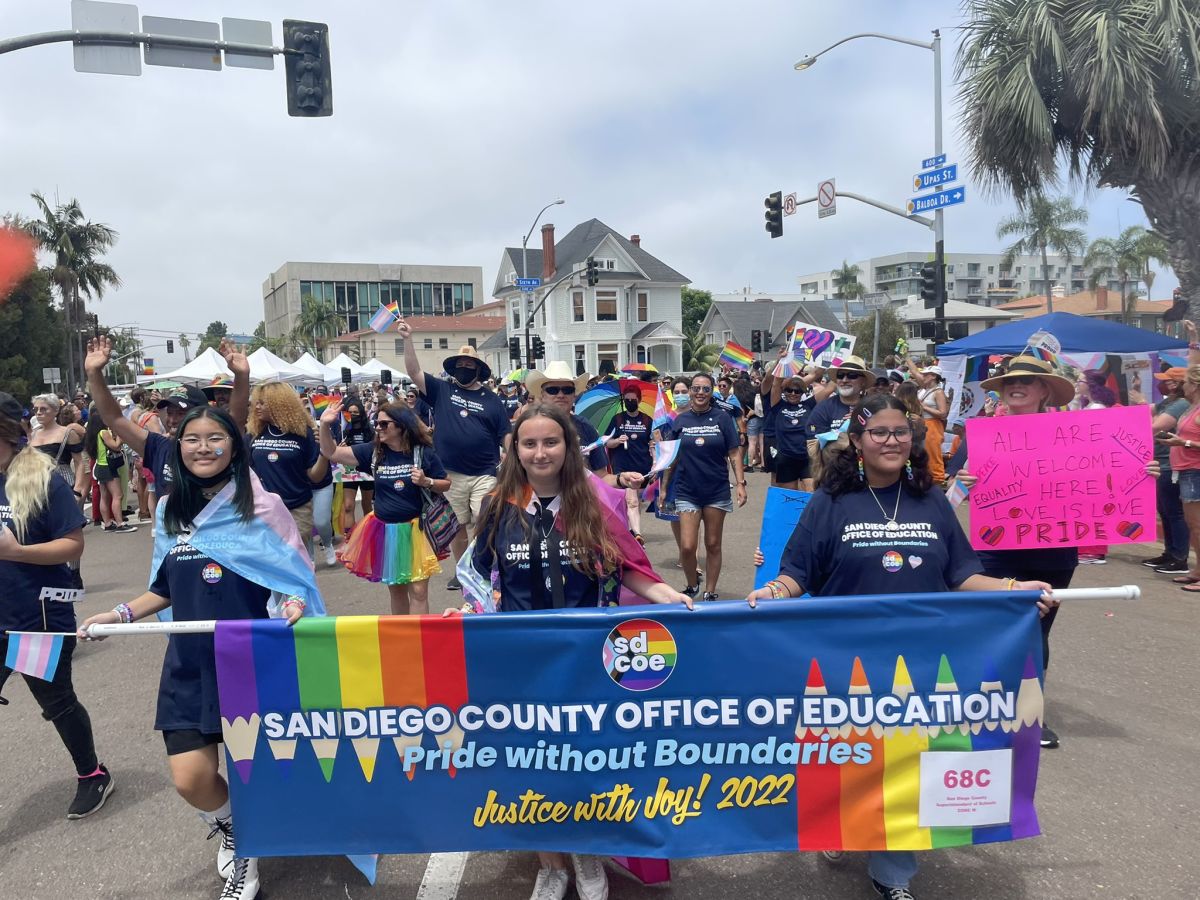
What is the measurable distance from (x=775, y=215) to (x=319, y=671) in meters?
18.8

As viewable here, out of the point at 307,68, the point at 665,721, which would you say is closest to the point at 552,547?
the point at 665,721

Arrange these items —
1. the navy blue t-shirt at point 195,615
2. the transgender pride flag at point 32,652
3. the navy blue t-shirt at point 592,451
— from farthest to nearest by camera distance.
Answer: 1. the navy blue t-shirt at point 592,451
2. the transgender pride flag at point 32,652
3. the navy blue t-shirt at point 195,615

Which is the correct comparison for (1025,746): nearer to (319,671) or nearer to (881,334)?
(319,671)

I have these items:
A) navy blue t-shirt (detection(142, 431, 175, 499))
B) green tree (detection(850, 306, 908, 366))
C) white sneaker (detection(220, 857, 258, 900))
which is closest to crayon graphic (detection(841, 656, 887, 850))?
white sneaker (detection(220, 857, 258, 900))

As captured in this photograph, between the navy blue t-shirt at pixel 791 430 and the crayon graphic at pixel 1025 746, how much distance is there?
606 centimetres

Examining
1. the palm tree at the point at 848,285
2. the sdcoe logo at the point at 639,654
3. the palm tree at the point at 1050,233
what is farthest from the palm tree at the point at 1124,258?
the sdcoe logo at the point at 639,654

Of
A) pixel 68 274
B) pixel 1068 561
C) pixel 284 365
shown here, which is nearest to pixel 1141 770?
pixel 1068 561

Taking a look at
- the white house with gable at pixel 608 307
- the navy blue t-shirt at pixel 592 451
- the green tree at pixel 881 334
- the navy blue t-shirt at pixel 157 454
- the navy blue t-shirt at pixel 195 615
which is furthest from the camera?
the green tree at pixel 881 334

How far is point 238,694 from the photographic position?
2809mm

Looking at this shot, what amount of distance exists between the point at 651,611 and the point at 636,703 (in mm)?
330

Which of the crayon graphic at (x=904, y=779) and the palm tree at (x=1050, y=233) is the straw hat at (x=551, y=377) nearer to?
the crayon graphic at (x=904, y=779)

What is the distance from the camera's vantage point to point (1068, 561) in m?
4.15

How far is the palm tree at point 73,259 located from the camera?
46.9m

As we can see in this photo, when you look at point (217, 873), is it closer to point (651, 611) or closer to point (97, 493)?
point (651, 611)
